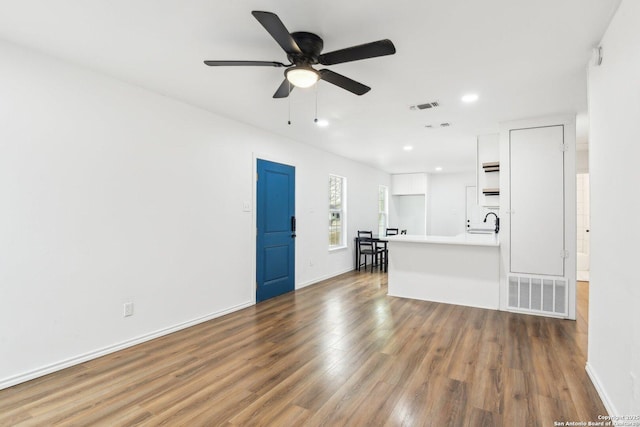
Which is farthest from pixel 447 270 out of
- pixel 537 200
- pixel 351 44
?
pixel 351 44

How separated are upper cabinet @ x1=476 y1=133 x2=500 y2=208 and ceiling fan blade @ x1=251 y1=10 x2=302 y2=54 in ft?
12.4

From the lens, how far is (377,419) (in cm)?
198

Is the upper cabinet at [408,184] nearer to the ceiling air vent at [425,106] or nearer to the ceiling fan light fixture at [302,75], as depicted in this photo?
the ceiling air vent at [425,106]

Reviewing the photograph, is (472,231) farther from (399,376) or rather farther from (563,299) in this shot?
(399,376)

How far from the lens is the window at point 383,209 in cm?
888

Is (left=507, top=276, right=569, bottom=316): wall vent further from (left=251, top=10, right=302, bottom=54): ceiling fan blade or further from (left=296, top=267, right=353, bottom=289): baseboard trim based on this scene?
(left=251, top=10, right=302, bottom=54): ceiling fan blade

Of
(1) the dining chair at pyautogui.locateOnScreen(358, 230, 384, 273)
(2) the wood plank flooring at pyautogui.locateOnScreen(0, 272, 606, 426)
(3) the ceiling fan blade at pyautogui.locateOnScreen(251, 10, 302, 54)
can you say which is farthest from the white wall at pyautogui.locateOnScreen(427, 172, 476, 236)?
(3) the ceiling fan blade at pyautogui.locateOnScreen(251, 10, 302, 54)

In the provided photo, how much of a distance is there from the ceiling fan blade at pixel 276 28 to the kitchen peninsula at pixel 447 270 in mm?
3370

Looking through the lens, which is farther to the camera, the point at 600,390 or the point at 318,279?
the point at 318,279

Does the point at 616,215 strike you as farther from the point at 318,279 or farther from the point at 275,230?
the point at 318,279

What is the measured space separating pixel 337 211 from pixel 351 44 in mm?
4655

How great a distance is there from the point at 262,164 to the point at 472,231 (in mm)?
4079

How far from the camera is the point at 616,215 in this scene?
1.93 m

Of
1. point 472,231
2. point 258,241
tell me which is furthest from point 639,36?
point 472,231
